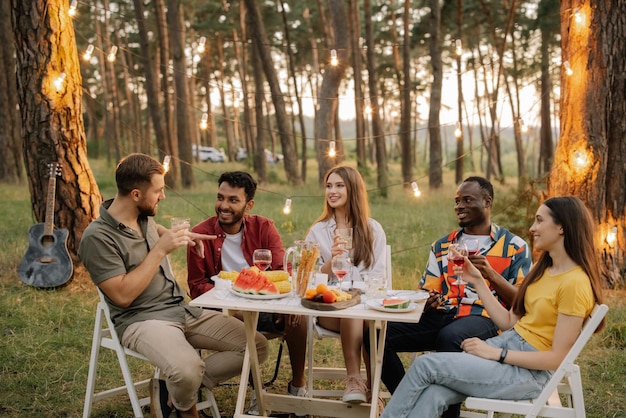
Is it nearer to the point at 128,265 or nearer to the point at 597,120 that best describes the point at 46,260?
the point at 128,265

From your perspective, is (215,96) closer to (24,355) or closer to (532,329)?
(24,355)

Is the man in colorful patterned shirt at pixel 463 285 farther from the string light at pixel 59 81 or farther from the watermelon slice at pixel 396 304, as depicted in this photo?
the string light at pixel 59 81

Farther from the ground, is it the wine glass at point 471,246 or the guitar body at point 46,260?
the wine glass at point 471,246

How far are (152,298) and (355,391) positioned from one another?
127 cm

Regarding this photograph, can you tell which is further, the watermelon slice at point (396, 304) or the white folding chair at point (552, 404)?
the watermelon slice at point (396, 304)

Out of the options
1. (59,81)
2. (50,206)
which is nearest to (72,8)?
(59,81)

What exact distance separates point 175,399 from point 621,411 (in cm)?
277

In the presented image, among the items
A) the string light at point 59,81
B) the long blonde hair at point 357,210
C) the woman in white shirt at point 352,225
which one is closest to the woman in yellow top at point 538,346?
the woman in white shirt at point 352,225

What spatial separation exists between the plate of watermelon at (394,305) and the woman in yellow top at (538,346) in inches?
10.0

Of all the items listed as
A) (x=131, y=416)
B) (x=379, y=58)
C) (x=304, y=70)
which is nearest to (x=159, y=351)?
(x=131, y=416)

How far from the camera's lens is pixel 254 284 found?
3.33 m

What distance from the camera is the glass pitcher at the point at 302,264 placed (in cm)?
340

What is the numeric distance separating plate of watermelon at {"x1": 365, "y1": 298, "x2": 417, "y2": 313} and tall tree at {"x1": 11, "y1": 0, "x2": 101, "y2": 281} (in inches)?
173

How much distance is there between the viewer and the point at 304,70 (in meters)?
33.2
